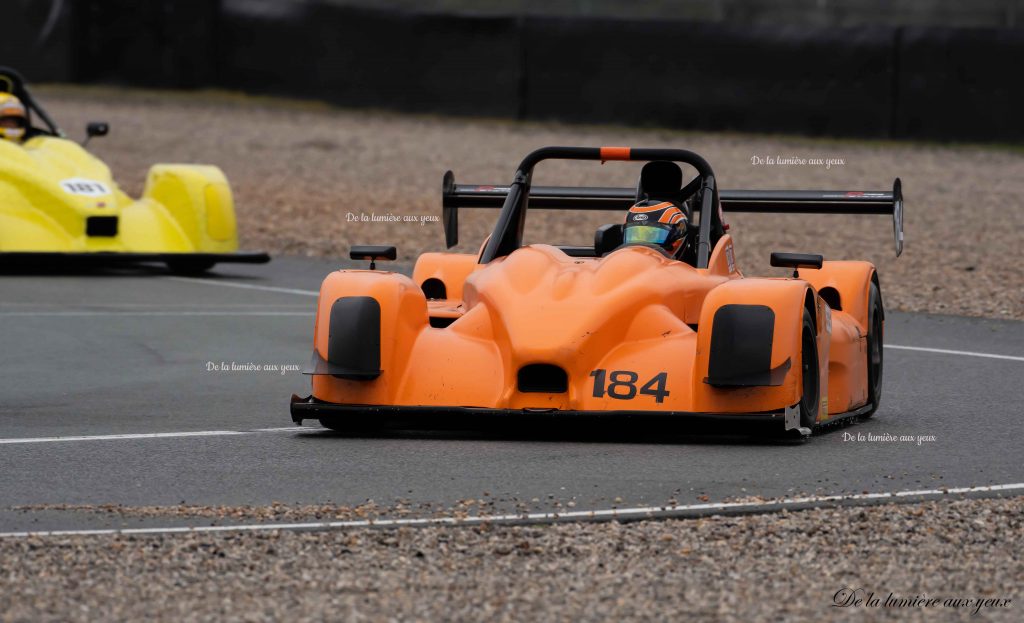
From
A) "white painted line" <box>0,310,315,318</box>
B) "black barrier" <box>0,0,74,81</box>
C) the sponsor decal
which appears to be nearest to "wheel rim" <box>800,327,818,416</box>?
"white painted line" <box>0,310,315,318</box>

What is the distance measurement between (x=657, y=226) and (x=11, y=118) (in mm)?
9795

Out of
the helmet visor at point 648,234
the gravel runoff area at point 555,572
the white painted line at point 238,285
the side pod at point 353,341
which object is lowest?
the gravel runoff area at point 555,572

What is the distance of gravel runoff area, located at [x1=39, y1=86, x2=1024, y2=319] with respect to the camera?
20.1 m

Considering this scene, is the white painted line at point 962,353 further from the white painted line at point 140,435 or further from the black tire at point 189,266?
the black tire at point 189,266

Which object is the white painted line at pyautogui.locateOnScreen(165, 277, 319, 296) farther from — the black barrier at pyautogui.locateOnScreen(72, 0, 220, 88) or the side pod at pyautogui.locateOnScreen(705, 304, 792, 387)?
the black barrier at pyautogui.locateOnScreen(72, 0, 220, 88)

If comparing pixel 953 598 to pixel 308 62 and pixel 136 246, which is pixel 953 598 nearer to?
pixel 136 246

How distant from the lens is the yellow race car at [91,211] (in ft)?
56.7

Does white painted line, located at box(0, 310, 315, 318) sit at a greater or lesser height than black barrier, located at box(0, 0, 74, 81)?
lesser

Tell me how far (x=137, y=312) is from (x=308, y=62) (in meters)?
18.4

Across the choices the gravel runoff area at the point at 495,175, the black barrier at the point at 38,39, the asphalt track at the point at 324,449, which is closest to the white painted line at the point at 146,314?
the asphalt track at the point at 324,449

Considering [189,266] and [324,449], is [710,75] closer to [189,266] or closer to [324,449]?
[189,266]

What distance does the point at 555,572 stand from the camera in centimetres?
631

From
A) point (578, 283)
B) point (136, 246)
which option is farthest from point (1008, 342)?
point (136, 246)

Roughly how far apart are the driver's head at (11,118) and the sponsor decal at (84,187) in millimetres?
1018
